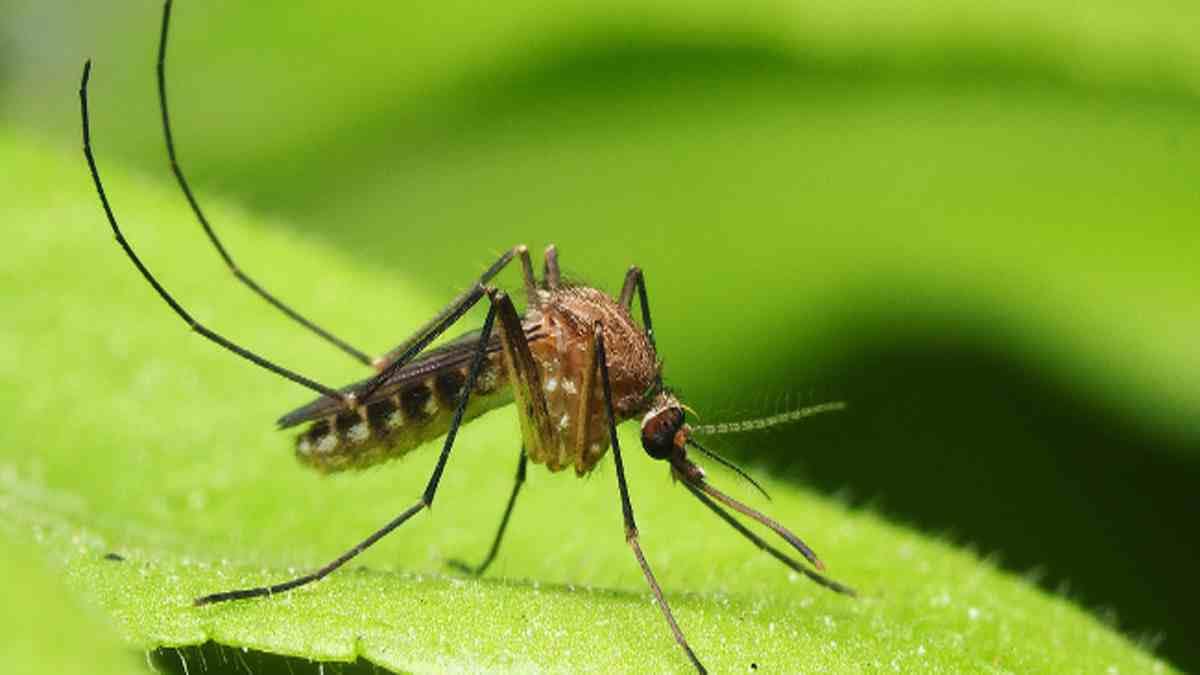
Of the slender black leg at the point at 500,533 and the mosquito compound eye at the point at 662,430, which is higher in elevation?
the mosquito compound eye at the point at 662,430

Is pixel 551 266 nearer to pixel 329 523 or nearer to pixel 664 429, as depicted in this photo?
pixel 664 429

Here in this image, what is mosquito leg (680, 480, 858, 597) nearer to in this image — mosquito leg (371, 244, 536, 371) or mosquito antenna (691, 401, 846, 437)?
mosquito antenna (691, 401, 846, 437)

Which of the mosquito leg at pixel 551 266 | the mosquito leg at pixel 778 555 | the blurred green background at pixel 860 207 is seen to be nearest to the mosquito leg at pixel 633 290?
the mosquito leg at pixel 551 266

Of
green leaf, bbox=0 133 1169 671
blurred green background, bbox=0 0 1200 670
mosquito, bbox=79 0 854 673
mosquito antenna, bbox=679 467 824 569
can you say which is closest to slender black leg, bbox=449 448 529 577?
green leaf, bbox=0 133 1169 671

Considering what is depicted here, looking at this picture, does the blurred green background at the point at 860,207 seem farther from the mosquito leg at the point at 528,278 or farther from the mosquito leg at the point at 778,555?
the mosquito leg at the point at 528,278

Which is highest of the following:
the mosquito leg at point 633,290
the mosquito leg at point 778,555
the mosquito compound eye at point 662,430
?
the mosquito leg at point 633,290

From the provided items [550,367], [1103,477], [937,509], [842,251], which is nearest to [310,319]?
[550,367]

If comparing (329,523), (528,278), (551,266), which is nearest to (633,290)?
(551,266)

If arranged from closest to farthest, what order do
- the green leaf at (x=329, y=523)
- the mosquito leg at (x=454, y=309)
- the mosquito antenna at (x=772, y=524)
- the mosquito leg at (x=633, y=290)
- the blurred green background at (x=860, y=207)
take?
the green leaf at (x=329, y=523) → the mosquito antenna at (x=772, y=524) → the mosquito leg at (x=454, y=309) → the mosquito leg at (x=633, y=290) → the blurred green background at (x=860, y=207)

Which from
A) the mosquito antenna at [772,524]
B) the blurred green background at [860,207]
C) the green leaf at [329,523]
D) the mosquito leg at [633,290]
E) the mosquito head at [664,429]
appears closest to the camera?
the green leaf at [329,523]
